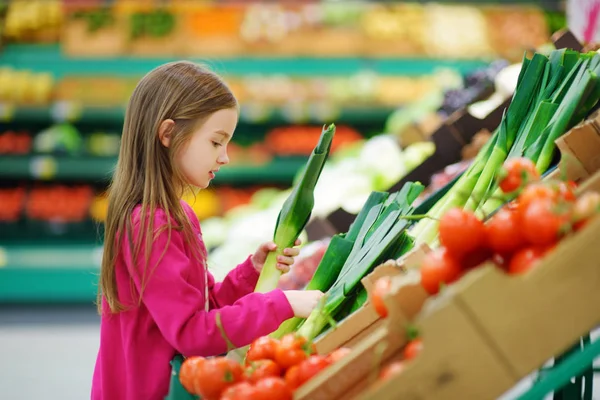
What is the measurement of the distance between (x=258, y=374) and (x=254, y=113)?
17.3 ft

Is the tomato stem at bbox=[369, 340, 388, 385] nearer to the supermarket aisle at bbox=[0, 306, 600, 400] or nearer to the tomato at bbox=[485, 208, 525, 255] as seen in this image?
the tomato at bbox=[485, 208, 525, 255]

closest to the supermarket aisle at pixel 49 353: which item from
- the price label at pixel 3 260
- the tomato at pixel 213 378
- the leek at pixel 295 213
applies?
the price label at pixel 3 260

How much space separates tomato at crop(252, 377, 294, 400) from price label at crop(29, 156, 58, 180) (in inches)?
223

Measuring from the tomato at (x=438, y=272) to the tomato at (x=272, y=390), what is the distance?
0.99ft

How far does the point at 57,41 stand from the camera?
6.82 m

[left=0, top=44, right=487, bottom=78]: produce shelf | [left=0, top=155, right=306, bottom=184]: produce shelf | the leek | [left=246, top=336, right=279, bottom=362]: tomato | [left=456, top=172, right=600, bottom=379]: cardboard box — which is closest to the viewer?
[left=456, top=172, right=600, bottom=379]: cardboard box

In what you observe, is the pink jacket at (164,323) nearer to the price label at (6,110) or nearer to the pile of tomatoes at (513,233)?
the pile of tomatoes at (513,233)

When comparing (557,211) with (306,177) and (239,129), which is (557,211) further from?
(239,129)

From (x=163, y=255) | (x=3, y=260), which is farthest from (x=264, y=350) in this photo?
(x=3, y=260)

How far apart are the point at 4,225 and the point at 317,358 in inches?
236

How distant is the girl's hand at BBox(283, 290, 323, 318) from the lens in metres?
1.69

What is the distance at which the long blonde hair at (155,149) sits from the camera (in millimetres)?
1722

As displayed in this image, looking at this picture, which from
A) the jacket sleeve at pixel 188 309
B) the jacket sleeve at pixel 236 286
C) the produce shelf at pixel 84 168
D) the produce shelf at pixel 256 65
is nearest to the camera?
the jacket sleeve at pixel 188 309

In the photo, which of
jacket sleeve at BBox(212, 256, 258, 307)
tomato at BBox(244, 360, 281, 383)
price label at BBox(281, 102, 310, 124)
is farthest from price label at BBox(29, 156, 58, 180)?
tomato at BBox(244, 360, 281, 383)
